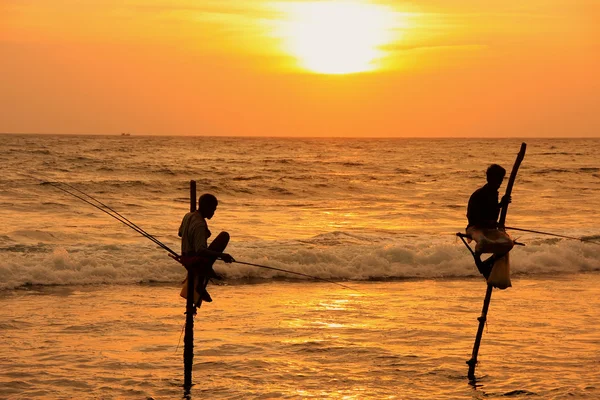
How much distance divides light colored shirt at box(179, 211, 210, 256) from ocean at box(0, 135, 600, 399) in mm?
1665

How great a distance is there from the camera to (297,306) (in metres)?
13.8

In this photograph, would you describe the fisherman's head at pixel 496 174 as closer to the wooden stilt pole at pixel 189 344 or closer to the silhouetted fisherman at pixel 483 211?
the silhouetted fisherman at pixel 483 211

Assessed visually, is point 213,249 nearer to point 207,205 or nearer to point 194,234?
point 194,234

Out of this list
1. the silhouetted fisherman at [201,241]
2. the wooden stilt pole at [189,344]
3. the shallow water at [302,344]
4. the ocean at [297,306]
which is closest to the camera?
the silhouetted fisherman at [201,241]

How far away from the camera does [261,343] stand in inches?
439

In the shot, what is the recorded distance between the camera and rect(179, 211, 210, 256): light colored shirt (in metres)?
8.33

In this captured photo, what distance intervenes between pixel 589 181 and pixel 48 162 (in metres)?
28.8

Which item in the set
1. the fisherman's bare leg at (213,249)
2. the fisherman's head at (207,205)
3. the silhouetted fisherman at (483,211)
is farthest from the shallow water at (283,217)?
the silhouetted fisherman at (483,211)

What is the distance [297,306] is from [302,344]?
9.01 feet

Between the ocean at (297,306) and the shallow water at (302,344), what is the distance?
3cm

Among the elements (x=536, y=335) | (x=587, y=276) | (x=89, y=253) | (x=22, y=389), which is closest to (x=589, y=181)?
(x=587, y=276)

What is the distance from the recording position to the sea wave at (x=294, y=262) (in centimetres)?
1675

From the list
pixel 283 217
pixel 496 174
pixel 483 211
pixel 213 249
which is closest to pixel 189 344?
pixel 213 249

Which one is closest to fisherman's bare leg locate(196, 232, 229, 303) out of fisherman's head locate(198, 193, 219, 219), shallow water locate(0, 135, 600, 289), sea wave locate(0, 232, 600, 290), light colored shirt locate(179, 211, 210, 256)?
light colored shirt locate(179, 211, 210, 256)
